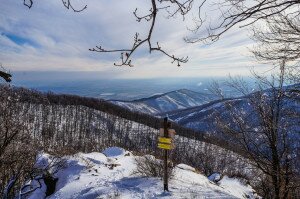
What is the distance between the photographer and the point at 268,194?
45.9 ft

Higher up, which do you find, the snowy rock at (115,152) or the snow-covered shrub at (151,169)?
Result: the snow-covered shrub at (151,169)

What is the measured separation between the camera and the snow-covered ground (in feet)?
35.4

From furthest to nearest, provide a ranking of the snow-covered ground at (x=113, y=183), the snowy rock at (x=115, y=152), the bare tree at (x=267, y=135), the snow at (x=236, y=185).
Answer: the snowy rock at (x=115, y=152), the snow at (x=236, y=185), the bare tree at (x=267, y=135), the snow-covered ground at (x=113, y=183)

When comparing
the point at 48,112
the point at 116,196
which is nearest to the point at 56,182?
the point at 116,196

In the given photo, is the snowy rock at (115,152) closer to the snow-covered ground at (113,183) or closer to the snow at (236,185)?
the snow-covered ground at (113,183)

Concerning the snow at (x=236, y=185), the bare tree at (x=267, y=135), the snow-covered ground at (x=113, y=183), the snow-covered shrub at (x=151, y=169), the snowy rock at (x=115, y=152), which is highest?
the bare tree at (x=267, y=135)

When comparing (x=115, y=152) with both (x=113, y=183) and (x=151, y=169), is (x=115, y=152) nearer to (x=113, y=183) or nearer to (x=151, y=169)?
(x=151, y=169)

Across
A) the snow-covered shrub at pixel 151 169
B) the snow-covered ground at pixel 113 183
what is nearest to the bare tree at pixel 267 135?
the snow-covered ground at pixel 113 183

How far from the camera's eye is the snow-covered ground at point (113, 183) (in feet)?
35.4

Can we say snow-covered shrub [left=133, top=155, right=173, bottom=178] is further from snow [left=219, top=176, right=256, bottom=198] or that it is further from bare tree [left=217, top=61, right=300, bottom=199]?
snow [left=219, top=176, right=256, bottom=198]

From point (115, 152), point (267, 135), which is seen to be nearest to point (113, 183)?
point (267, 135)

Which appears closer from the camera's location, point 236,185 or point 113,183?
point 113,183

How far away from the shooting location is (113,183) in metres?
12.0

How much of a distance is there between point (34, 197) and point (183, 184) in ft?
19.5
